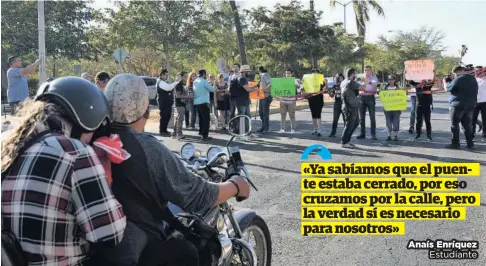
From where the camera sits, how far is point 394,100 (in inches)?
420

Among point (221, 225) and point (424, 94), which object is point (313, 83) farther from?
point (221, 225)

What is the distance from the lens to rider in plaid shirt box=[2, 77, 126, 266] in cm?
169

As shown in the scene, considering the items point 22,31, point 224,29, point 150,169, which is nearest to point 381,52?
point 224,29

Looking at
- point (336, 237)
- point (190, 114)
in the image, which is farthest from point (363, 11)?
point (336, 237)

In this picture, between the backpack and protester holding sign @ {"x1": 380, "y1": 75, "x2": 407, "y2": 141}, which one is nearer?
the backpack

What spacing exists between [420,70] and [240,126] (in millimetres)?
9331

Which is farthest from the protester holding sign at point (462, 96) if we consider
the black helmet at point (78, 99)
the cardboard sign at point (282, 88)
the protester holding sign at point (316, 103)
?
the black helmet at point (78, 99)

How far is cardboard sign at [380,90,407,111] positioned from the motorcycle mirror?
330 inches

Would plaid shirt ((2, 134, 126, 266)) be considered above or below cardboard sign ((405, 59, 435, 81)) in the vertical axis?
below

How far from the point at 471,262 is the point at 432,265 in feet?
1.16

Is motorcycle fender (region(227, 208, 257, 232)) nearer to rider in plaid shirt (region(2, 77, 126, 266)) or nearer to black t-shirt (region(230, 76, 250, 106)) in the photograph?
rider in plaid shirt (region(2, 77, 126, 266))

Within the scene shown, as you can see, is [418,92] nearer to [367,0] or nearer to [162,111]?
[162,111]

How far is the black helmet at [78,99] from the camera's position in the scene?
74.2 inches

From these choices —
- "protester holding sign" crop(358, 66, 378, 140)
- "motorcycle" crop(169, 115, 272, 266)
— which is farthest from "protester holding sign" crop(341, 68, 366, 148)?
"motorcycle" crop(169, 115, 272, 266)
